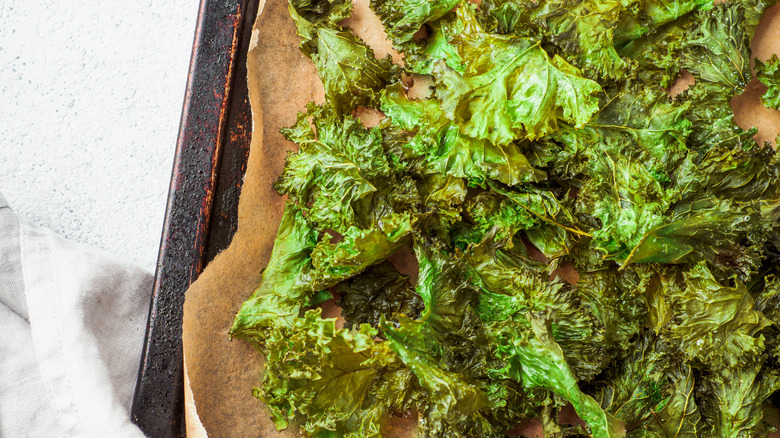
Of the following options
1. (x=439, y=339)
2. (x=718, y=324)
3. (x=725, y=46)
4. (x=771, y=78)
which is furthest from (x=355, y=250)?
(x=771, y=78)

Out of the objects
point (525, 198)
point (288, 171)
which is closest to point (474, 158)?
point (525, 198)

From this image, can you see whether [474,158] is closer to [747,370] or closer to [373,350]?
[373,350]

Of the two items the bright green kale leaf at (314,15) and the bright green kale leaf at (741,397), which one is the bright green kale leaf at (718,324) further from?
the bright green kale leaf at (314,15)

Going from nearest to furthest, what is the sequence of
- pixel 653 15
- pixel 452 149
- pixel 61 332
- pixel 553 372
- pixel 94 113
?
pixel 553 372, pixel 452 149, pixel 653 15, pixel 61 332, pixel 94 113

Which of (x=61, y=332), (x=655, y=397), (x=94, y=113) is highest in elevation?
(x=94, y=113)

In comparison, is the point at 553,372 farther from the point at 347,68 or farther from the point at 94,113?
the point at 94,113

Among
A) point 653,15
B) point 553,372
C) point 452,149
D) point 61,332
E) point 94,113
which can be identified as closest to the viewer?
point 553,372

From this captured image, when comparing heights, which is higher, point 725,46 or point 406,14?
point 406,14
